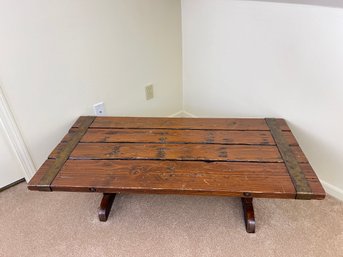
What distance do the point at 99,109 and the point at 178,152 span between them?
2.04ft

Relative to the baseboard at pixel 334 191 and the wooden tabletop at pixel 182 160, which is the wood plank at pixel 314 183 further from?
the baseboard at pixel 334 191

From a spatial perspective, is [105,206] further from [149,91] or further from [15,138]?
[149,91]

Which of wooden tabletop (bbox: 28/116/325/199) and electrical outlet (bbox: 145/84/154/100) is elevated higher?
electrical outlet (bbox: 145/84/154/100)

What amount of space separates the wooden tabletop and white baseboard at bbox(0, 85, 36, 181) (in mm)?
258

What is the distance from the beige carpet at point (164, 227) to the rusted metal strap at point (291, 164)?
12.4 inches

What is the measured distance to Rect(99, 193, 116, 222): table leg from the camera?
1361 millimetres

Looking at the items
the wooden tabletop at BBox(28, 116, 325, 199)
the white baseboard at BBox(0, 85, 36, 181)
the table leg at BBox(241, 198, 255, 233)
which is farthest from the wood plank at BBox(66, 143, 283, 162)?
the white baseboard at BBox(0, 85, 36, 181)

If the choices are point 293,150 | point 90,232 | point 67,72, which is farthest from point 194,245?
point 67,72

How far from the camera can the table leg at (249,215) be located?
50.1 inches

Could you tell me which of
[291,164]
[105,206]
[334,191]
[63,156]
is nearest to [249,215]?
[291,164]

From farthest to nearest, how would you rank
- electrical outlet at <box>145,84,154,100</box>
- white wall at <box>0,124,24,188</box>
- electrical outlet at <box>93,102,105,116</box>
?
electrical outlet at <box>145,84,154,100</box>
electrical outlet at <box>93,102,105,116</box>
white wall at <box>0,124,24,188</box>

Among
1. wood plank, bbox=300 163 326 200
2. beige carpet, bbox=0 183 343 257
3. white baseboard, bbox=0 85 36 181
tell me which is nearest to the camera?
wood plank, bbox=300 163 326 200

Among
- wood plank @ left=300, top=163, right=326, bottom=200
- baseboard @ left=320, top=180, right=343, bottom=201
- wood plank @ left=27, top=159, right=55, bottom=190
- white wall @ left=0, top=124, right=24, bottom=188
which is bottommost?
baseboard @ left=320, top=180, right=343, bottom=201

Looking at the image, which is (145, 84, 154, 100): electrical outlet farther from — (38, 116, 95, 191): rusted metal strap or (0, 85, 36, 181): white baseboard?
(0, 85, 36, 181): white baseboard
